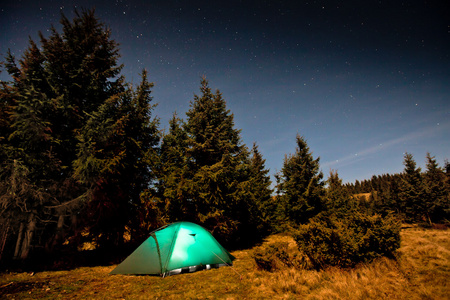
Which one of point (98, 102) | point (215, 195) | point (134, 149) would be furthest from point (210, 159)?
point (98, 102)

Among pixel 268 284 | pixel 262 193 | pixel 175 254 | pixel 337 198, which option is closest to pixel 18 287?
pixel 175 254

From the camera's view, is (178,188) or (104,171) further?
(178,188)

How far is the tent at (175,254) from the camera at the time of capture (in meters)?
6.64

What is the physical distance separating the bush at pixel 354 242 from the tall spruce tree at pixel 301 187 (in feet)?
34.0

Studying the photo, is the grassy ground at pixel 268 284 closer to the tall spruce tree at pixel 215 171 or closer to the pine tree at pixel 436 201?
the tall spruce tree at pixel 215 171

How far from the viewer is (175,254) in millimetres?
6852

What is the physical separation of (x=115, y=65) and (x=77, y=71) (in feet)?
7.67

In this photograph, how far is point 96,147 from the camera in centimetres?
918

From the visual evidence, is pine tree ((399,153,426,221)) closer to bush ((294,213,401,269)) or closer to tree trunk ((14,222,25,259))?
bush ((294,213,401,269))

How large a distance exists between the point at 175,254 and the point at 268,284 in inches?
144

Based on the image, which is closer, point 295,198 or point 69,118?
point 69,118

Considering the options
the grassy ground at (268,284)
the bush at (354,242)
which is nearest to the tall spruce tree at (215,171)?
the grassy ground at (268,284)

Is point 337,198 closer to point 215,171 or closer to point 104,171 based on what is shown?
point 215,171

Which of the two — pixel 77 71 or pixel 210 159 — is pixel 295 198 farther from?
pixel 77 71
